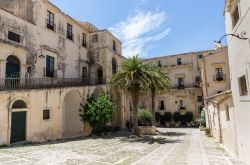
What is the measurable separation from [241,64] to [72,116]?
2020cm

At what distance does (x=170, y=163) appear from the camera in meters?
11.2

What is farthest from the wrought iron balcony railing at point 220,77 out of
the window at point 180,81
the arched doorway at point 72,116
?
the arched doorway at point 72,116

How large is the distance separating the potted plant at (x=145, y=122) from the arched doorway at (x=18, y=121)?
500 inches

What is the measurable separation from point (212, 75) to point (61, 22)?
20318mm

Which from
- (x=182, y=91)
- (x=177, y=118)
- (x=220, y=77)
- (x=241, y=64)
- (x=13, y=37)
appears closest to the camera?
(x=241, y=64)

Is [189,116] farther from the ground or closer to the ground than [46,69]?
closer to the ground

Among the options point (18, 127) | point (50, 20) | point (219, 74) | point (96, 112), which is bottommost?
point (18, 127)

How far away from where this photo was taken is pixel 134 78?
2303 centimetres

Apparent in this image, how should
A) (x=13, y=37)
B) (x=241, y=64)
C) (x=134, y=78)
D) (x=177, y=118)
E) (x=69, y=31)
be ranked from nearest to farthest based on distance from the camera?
(x=241, y=64), (x=13, y=37), (x=134, y=78), (x=69, y=31), (x=177, y=118)

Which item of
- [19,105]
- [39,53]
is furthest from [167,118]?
[19,105]

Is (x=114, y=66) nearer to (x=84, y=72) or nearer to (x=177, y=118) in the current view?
(x=84, y=72)

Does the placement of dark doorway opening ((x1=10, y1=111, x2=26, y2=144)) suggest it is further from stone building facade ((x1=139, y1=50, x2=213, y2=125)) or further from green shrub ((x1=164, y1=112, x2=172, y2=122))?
stone building facade ((x1=139, y1=50, x2=213, y2=125))

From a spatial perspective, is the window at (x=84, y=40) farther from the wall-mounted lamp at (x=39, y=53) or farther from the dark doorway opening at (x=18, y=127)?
the dark doorway opening at (x=18, y=127)

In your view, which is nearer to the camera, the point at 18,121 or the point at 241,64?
the point at 241,64
